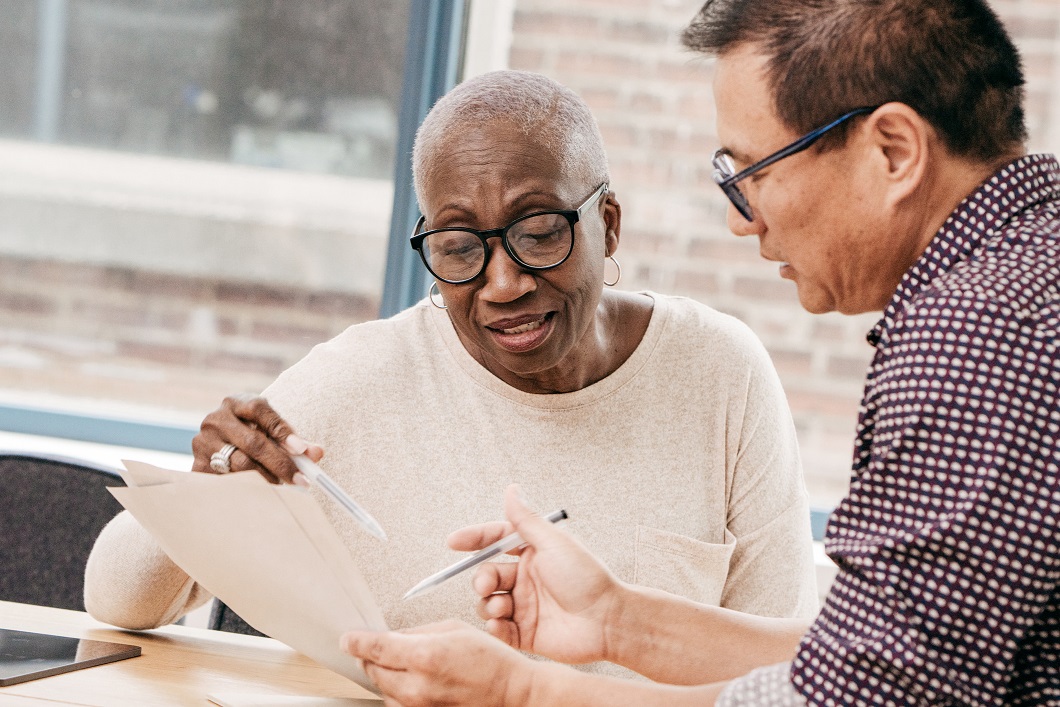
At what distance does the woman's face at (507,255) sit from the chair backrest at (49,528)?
0.76 meters

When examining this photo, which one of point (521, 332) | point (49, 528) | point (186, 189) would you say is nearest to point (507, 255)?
point (521, 332)

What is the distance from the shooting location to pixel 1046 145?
2.60m

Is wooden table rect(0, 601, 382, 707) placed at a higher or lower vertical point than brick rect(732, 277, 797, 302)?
lower

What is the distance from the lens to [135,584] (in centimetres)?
146

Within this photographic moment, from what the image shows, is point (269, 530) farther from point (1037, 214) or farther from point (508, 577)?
point (1037, 214)

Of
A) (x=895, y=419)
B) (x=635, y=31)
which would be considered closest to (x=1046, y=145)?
(x=635, y=31)

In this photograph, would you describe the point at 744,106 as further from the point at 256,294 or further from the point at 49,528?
the point at 256,294

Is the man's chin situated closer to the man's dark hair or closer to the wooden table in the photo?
the man's dark hair

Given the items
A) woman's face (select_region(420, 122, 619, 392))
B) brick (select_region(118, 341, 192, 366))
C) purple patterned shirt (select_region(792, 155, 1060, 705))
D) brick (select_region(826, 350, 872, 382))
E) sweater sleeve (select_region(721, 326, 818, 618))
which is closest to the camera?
purple patterned shirt (select_region(792, 155, 1060, 705))

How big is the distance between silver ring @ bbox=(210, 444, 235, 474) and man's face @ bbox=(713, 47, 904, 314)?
72 centimetres

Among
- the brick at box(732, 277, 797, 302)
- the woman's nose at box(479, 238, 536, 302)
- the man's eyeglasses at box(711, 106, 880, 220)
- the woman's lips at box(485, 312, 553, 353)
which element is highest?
the man's eyeglasses at box(711, 106, 880, 220)

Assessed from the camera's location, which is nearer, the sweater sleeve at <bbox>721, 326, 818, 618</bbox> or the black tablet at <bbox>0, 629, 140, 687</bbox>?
the black tablet at <bbox>0, 629, 140, 687</bbox>

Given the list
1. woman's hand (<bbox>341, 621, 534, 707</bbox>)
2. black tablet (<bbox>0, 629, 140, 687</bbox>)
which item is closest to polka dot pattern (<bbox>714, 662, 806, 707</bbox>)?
woman's hand (<bbox>341, 621, 534, 707</bbox>)

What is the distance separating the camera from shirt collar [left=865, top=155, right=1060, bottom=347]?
967 mm
